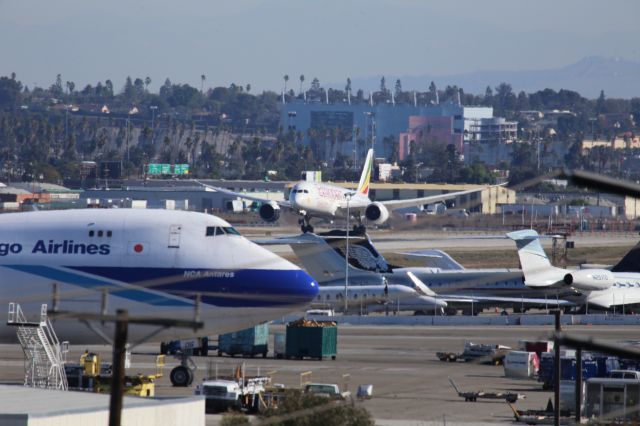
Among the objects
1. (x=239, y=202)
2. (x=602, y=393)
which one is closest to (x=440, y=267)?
(x=602, y=393)

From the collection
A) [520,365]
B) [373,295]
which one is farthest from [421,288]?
[520,365]

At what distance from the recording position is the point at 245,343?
58062mm

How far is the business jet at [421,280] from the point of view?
263 ft

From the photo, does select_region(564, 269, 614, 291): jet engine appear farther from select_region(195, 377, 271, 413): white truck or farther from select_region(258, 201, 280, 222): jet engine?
select_region(258, 201, 280, 222): jet engine

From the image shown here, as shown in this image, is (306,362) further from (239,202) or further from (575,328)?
(239,202)

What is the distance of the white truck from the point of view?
133 ft

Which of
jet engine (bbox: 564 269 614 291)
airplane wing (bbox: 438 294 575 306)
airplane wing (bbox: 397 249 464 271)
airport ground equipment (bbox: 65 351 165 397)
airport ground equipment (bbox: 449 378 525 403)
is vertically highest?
airplane wing (bbox: 397 249 464 271)

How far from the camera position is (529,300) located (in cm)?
8112

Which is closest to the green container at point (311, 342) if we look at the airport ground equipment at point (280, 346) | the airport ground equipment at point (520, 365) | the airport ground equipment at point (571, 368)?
the airport ground equipment at point (280, 346)

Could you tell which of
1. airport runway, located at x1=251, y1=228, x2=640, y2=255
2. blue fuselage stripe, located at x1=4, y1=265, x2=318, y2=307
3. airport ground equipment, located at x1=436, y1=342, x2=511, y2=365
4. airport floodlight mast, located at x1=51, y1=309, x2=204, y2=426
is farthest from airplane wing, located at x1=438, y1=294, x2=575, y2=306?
airport floodlight mast, located at x1=51, y1=309, x2=204, y2=426

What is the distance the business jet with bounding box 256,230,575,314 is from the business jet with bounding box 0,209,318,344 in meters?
37.9

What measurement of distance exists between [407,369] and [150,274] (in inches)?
632

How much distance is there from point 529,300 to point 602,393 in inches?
1533

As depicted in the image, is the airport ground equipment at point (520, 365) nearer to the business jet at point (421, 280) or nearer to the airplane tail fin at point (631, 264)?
the business jet at point (421, 280)
